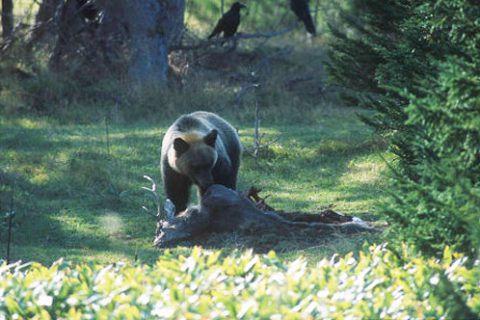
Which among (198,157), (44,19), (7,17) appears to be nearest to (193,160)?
(198,157)

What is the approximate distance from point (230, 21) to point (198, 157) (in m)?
10.7

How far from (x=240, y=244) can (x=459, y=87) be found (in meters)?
4.58

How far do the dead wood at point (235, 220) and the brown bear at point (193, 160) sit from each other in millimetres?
385

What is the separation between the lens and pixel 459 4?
605cm

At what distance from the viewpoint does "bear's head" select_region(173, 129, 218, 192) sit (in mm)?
10406

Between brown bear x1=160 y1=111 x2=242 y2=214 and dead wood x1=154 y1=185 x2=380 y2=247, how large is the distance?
39 cm

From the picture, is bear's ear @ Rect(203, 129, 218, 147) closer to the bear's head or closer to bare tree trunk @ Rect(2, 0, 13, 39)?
the bear's head

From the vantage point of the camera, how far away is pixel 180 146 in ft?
34.2

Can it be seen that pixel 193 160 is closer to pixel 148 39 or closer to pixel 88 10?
pixel 148 39

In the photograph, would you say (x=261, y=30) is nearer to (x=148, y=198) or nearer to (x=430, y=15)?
(x=148, y=198)

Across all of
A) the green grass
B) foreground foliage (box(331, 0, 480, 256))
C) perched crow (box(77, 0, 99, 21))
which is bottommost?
the green grass

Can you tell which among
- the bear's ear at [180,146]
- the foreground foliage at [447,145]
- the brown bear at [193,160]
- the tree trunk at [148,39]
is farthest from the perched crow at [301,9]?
the foreground foliage at [447,145]

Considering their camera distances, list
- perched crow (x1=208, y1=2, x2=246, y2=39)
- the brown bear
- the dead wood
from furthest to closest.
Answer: perched crow (x1=208, y1=2, x2=246, y2=39) < the brown bear < the dead wood

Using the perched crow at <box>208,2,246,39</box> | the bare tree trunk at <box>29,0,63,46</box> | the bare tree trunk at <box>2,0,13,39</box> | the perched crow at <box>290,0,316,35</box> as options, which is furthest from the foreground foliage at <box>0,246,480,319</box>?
the perched crow at <box>290,0,316,35</box>
